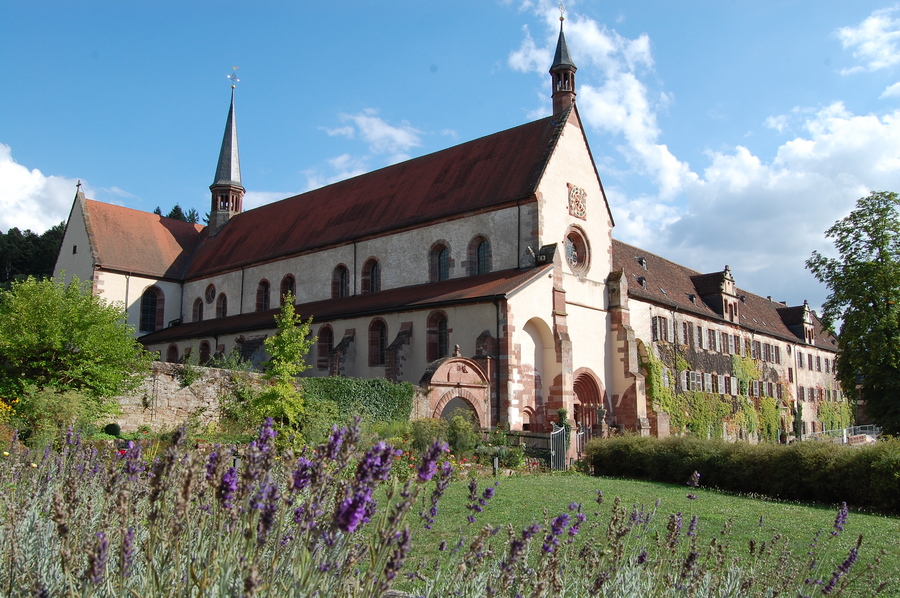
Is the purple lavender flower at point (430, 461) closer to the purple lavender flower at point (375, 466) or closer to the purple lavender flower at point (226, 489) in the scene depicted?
the purple lavender flower at point (375, 466)

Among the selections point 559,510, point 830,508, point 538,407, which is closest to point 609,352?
point 538,407

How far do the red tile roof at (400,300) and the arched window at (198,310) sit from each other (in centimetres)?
320

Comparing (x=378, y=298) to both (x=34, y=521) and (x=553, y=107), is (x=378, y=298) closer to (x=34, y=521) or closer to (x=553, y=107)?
(x=553, y=107)

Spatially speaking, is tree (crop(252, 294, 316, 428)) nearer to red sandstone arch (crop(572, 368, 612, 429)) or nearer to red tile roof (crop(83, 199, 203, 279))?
red sandstone arch (crop(572, 368, 612, 429))

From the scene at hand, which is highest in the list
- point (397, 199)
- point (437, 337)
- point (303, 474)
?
point (397, 199)

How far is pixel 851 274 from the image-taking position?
99.2ft

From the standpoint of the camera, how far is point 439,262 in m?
29.5

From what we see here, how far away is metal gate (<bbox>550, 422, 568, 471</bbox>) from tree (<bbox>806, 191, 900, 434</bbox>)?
604 inches

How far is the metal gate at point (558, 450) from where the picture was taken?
64.6ft

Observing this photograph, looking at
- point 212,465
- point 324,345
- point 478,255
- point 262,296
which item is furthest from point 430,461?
point 262,296

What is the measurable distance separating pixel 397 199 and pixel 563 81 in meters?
8.26

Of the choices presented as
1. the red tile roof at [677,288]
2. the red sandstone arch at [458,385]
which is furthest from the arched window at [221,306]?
the red tile roof at [677,288]

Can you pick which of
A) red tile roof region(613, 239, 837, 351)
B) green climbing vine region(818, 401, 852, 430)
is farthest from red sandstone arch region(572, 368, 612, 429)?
green climbing vine region(818, 401, 852, 430)

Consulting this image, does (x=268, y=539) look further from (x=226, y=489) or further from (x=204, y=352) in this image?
(x=204, y=352)
